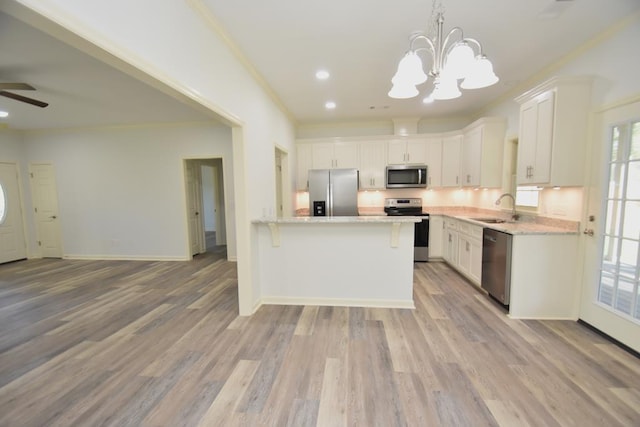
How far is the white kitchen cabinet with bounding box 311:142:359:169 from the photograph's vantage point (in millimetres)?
5320

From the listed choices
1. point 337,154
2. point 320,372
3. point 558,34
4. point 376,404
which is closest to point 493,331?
point 376,404

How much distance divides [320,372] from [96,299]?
3.30 metres

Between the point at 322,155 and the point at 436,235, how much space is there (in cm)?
276

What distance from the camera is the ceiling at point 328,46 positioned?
6.88ft

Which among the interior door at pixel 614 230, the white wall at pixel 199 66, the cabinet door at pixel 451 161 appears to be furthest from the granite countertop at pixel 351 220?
the cabinet door at pixel 451 161

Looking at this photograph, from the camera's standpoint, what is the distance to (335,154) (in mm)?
5344

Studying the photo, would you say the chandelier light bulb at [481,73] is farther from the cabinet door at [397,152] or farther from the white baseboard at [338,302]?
the cabinet door at [397,152]

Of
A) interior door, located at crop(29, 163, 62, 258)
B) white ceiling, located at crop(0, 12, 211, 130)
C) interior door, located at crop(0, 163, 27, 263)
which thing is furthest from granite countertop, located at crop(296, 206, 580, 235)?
interior door, located at crop(0, 163, 27, 263)

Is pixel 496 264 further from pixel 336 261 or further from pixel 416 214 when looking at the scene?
pixel 416 214

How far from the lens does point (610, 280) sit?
8.07 ft

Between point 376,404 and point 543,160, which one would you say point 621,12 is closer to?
point 543,160

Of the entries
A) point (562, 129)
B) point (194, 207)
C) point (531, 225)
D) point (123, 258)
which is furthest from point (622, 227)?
point (123, 258)

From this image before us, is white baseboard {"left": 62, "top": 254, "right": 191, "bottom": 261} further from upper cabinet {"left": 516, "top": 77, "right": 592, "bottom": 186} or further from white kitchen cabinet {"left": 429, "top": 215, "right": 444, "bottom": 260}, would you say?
upper cabinet {"left": 516, "top": 77, "right": 592, "bottom": 186}

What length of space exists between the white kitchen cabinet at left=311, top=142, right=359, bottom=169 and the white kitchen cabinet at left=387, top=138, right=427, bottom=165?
72 centimetres
